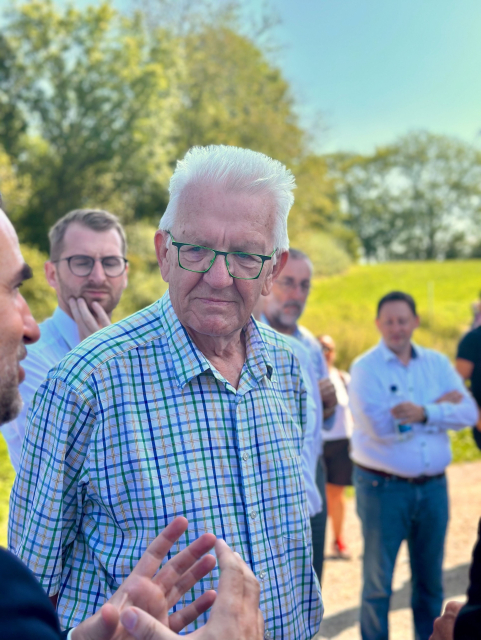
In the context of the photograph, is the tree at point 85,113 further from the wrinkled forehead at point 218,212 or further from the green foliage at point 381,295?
the wrinkled forehead at point 218,212

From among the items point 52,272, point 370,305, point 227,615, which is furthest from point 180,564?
point 370,305

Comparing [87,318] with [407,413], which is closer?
[87,318]

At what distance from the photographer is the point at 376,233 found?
67.4 meters

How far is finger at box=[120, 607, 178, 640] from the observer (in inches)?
49.5

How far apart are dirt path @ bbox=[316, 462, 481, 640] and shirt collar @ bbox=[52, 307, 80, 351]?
266cm

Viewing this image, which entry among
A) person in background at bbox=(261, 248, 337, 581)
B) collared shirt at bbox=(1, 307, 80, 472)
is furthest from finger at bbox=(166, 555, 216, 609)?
person in background at bbox=(261, 248, 337, 581)

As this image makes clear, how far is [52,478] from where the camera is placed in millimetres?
1718

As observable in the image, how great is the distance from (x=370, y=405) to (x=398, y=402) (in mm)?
215

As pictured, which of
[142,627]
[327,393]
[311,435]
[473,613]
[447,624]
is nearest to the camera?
[142,627]

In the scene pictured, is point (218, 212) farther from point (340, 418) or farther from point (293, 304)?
point (340, 418)

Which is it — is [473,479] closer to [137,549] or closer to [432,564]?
[432,564]

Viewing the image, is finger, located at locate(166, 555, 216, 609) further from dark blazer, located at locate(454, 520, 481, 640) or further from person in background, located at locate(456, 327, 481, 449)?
person in background, located at locate(456, 327, 481, 449)

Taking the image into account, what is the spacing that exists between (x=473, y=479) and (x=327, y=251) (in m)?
26.4

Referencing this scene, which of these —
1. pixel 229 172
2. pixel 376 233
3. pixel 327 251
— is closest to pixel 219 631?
pixel 229 172
